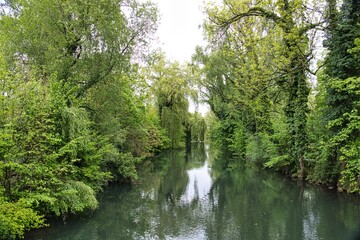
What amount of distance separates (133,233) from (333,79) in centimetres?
1025

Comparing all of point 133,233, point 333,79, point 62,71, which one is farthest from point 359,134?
point 62,71

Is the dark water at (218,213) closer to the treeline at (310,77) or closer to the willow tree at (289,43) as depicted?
the treeline at (310,77)

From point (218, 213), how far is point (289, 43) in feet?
30.0

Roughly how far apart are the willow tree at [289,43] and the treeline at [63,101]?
3.97 meters

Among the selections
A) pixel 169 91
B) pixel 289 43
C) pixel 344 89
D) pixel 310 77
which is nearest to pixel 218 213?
pixel 344 89

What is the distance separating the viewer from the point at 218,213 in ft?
38.8

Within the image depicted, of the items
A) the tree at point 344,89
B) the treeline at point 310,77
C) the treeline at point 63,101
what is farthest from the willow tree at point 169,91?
the tree at point 344,89

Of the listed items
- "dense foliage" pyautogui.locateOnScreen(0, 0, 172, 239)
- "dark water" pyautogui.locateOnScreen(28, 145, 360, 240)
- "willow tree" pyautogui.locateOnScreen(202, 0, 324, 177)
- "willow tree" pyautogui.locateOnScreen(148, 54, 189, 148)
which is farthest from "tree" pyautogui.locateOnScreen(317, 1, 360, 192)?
"willow tree" pyautogui.locateOnScreen(148, 54, 189, 148)

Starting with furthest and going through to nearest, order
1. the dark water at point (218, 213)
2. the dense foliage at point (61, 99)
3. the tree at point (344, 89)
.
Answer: the tree at point (344, 89) → the dark water at point (218, 213) → the dense foliage at point (61, 99)

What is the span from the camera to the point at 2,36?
1333cm

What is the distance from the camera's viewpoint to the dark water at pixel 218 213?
9547 mm

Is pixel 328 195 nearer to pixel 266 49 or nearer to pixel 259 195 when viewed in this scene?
pixel 259 195

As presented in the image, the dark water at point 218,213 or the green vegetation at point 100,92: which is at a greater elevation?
the green vegetation at point 100,92

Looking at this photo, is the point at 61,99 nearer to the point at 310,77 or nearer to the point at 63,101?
the point at 63,101
